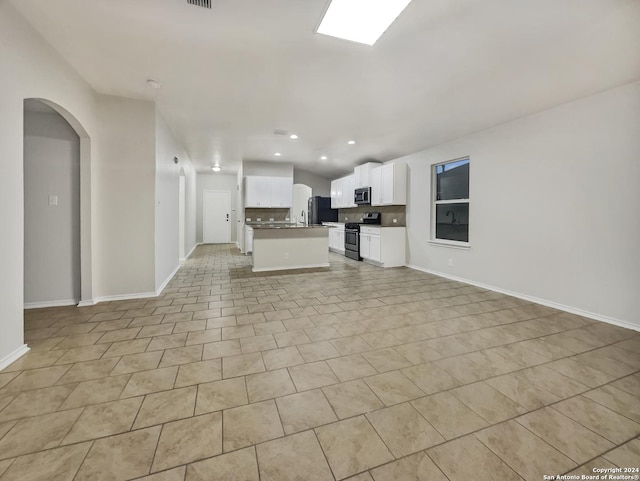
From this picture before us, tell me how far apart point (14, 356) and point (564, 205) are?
5698 millimetres

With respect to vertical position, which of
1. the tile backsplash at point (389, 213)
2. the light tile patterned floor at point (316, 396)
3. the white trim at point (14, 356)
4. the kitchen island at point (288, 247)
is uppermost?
the tile backsplash at point (389, 213)

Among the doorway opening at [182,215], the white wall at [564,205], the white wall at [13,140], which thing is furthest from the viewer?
the doorway opening at [182,215]

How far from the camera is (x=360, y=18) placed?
6.66 feet

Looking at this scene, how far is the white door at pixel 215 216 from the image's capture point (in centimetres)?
997

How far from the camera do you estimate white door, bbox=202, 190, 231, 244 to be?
997cm

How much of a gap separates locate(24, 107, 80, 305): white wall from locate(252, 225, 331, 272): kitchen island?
2.79 meters

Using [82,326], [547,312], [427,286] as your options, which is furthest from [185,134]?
[547,312]

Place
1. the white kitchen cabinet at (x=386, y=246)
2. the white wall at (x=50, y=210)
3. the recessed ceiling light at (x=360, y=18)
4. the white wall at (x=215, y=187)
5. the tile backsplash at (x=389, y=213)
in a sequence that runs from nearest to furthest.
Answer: the recessed ceiling light at (x=360, y=18)
the white wall at (x=50, y=210)
the white kitchen cabinet at (x=386, y=246)
the tile backsplash at (x=389, y=213)
the white wall at (x=215, y=187)

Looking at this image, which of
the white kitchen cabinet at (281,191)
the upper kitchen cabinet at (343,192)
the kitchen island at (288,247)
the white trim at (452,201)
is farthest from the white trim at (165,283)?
the white trim at (452,201)

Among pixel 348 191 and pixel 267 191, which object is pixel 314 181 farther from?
pixel 267 191

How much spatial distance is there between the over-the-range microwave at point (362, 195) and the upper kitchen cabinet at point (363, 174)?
137 mm

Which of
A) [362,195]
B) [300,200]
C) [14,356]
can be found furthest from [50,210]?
[300,200]

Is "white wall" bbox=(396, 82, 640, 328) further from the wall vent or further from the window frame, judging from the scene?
the wall vent

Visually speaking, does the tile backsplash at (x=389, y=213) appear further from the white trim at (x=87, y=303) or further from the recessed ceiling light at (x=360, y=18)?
the white trim at (x=87, y=303)
